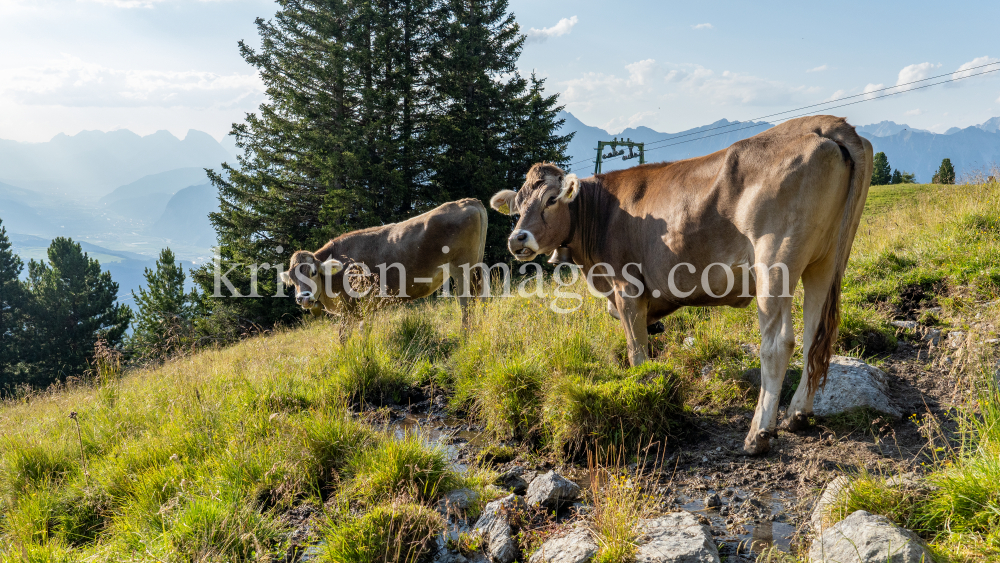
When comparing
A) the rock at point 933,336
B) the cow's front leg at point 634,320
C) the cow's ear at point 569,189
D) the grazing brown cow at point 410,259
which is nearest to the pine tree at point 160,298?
the grazing brown cow at point 410,259

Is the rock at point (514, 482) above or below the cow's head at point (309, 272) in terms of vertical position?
below

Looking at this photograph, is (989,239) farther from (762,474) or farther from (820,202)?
(762,474)

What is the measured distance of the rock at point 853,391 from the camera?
488cm

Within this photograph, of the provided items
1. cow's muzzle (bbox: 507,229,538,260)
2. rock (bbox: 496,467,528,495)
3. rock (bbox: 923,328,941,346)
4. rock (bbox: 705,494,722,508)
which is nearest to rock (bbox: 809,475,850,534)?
rock (bbox: 705,494,722,508)

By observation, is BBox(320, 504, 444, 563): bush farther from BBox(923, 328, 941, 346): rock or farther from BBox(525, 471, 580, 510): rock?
BBox(923, 328, 941, 346): rock

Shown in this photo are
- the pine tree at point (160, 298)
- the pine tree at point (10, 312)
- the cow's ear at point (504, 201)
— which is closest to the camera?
the cow's ear at point (504, 201)

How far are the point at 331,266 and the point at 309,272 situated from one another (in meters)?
0.44

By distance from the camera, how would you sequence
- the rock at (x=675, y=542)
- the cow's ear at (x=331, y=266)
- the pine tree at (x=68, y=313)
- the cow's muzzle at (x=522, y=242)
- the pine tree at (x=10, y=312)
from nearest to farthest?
the rock at (x=675, y=542) < the cow's muzzle at (x=522, y=242) < the cow's ear at (x=331, y=266) < the pine tree at (x=10, y=312) < the pine tree at (x=68, y=313)

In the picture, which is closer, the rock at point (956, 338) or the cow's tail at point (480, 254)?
the rock at point (956, 338)

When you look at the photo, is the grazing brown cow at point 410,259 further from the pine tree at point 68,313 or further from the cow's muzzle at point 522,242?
the pine tree at point 68,313

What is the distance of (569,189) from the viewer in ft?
21.1

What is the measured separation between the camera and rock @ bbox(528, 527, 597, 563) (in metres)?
3.30

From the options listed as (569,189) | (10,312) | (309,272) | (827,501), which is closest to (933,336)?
(827,501)

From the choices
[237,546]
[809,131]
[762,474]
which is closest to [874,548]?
[762,474]
